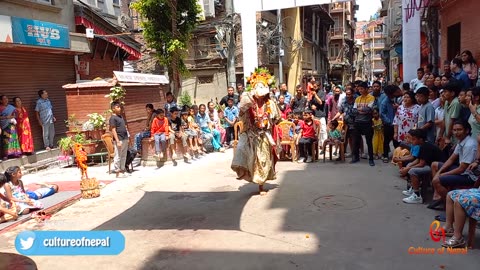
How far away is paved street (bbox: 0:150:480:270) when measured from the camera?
430 centimetres

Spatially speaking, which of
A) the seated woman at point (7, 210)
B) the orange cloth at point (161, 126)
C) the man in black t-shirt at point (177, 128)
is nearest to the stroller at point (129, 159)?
the orange cloth at point (161, 126)

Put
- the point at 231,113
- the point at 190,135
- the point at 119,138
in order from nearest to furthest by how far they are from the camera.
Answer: the point at 119,138, the point at 190,135, the point at 231,113

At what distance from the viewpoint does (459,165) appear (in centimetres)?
518

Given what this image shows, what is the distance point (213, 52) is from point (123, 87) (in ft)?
41.9

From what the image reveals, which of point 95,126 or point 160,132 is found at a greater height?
point 95,126

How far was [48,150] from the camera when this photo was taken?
37.1ft

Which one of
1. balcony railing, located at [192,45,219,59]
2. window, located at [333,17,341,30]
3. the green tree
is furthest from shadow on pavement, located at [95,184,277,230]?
window, located at [333,17,341,30]

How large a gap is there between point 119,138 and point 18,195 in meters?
2.60

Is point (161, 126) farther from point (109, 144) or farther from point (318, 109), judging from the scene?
point (318, 109)

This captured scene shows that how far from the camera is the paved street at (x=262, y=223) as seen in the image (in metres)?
4.30

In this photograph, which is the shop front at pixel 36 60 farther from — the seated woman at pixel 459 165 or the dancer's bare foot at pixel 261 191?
the seated woman at pixel 459 165

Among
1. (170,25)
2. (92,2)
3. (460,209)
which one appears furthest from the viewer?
(92,2)

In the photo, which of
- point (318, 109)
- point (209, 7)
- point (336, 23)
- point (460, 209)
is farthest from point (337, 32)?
point (460, 209)

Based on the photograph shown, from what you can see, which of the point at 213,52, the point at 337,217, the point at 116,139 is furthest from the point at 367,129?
the point at 213,52
